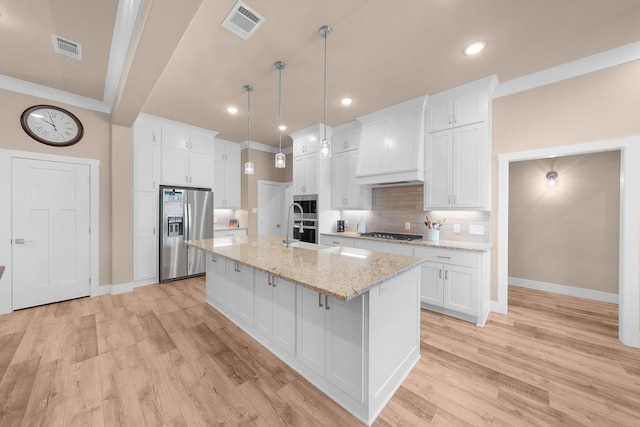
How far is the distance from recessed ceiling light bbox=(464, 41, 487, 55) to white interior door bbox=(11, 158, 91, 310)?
202 inches

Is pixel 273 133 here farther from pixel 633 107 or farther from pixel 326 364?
pixel 633 107

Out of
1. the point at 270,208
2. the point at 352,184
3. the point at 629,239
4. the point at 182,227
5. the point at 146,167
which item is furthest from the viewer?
the point at 270,208

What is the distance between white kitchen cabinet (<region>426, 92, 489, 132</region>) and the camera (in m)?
3.04

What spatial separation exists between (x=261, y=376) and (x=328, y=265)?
1.08 meters

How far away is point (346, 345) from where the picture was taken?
1.65 metres

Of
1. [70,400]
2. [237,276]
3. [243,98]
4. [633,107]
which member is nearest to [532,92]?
[633,107]

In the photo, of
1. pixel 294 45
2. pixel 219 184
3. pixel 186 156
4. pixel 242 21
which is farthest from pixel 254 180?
pixel 242 21

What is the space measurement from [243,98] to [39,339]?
3534mm

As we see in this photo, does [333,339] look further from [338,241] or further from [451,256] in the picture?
[338,241]

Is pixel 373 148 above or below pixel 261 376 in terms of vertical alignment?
above

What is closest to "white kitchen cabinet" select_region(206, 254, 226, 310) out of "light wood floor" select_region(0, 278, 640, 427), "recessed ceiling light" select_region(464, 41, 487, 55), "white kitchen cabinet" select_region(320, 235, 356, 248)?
"light wood floor" select_region(0, 278, 640, 427)

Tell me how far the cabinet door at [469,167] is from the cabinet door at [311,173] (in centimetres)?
233

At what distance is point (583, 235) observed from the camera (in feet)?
12.2

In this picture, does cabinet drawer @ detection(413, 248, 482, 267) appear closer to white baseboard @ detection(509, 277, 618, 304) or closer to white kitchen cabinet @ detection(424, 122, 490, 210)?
white kitchen cabinet @ detection(424, 122, 490, 210)
